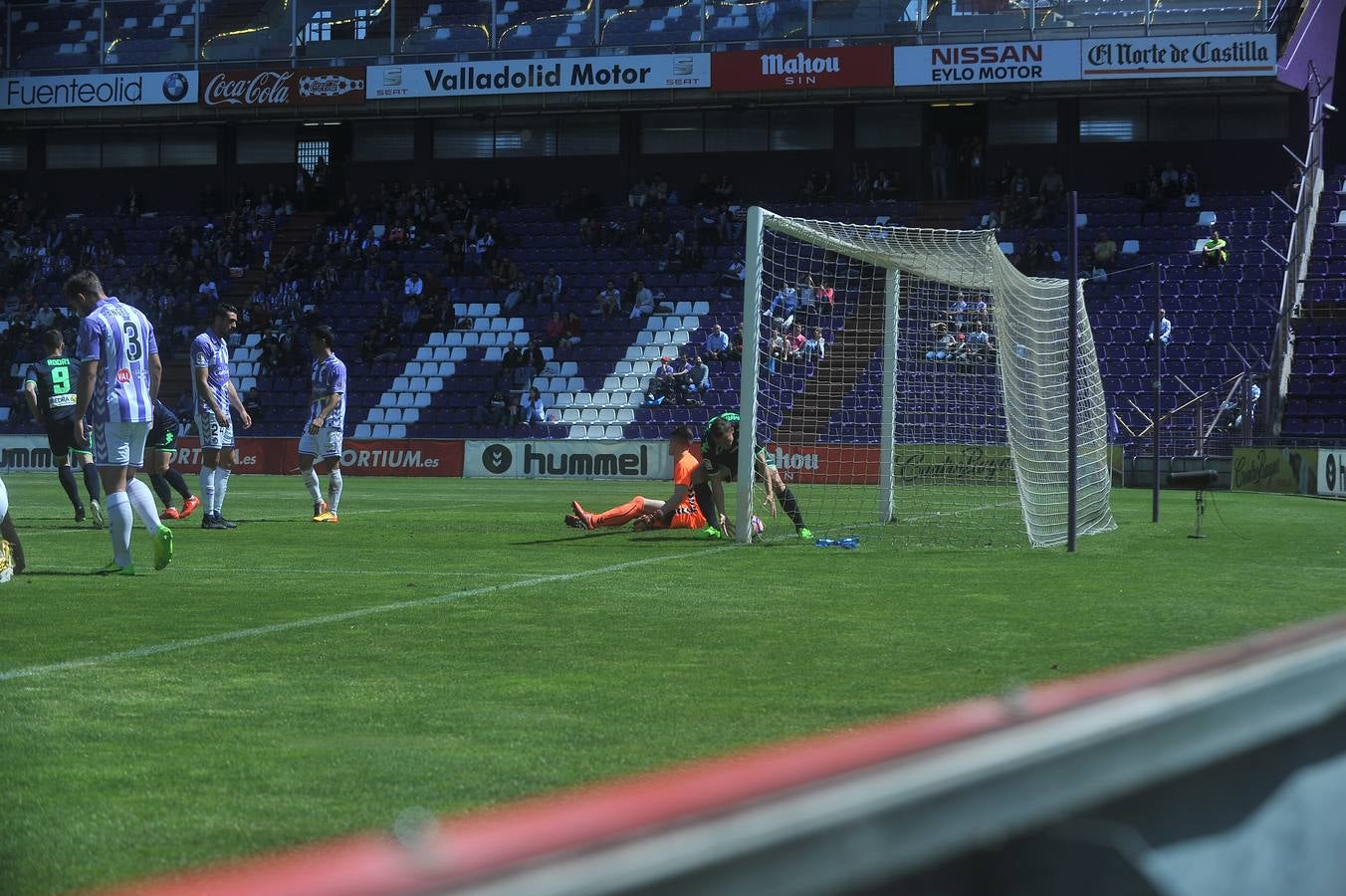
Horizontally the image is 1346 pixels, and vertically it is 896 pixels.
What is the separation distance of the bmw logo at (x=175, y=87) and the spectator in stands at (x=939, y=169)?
752 inches

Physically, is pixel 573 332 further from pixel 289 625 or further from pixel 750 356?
pixel 289 625

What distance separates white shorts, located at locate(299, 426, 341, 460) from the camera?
16.8m

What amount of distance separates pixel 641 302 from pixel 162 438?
21.3 metres

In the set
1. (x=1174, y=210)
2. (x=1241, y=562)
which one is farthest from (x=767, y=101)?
(x=1241, y=562)

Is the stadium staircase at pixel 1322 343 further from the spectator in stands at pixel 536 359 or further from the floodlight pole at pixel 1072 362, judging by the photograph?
the floodlight pole at pixel 1072 362

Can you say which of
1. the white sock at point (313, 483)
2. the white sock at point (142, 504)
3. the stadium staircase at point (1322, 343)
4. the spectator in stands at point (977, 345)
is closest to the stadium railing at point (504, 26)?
the stadium staircase at point (1322, 343)

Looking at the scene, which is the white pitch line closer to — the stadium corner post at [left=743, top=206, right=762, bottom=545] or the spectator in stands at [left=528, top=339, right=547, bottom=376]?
the stadium corner post at [left=743, top=206, right=762, bottom=545]

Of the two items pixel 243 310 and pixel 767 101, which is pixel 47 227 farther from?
pixel 767 101

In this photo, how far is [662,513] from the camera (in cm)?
1598

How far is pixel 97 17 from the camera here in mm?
41500

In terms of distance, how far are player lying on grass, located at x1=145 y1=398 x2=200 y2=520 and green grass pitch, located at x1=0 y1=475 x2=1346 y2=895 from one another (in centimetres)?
251

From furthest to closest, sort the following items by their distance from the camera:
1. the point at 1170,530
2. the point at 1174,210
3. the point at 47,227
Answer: the point at 47,227 < the point at 1174,210 < the point at 1170,530

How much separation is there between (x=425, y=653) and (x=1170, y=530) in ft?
37.7

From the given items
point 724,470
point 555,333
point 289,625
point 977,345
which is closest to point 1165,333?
point 977,345
